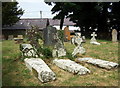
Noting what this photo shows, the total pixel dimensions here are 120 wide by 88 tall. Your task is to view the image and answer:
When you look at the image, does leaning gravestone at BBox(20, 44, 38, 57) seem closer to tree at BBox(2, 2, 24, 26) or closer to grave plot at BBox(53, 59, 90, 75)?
grave plot at BBox(53, 59, 90, 75)

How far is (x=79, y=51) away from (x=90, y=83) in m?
4.00

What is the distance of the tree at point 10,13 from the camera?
25247mm

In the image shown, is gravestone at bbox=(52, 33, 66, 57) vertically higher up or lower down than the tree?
lower down

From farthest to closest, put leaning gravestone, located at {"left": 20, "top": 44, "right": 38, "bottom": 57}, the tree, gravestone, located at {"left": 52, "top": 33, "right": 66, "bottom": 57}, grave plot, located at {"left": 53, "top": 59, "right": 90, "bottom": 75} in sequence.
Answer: the tree → gravestone, located at {"left": 52, "top": 33, "right": 66, "bottom": 57} → leaning gravestone, located at {"left": 20, "top": 44, "right": 38, "bottom": 57} → grave plot, located at {"left": 53, "top": 59, "right": 90, "bottom": 75}

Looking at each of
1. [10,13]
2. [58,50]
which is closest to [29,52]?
[58,50]

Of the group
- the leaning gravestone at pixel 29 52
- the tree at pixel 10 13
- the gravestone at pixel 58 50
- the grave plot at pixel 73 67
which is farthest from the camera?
the tree at pixel 10 13

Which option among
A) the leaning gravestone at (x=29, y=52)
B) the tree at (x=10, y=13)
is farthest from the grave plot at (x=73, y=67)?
the tree at (x=10, y=13)

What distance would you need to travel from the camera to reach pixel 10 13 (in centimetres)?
2733

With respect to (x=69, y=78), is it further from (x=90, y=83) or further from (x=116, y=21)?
(x=116, y=21)

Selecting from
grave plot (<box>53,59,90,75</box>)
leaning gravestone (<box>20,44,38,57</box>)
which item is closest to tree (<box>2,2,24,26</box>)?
leaning gravestone (<box>20,44,38,57</box>)

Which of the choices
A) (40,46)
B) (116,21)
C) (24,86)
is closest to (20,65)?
(40,46)

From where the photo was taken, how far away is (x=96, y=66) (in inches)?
284

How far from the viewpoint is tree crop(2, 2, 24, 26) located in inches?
994

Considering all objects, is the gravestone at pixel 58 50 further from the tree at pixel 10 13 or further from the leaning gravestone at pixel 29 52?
the tree at pixel 10 13
